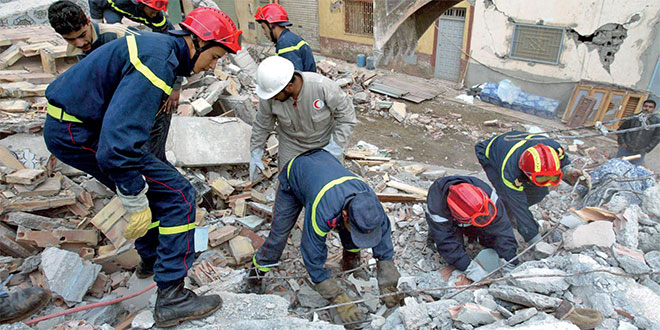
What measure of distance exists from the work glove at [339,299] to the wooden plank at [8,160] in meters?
2.89

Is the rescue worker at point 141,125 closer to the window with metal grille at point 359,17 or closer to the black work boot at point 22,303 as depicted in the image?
the black work boot at point 22,303

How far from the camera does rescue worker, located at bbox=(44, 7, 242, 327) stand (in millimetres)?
2109

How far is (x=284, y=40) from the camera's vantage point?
525cm

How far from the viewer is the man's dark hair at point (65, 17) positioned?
122 inches

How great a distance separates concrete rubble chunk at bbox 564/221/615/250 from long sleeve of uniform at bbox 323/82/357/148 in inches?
77.8

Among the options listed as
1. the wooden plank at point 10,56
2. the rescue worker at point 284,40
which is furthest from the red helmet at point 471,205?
the wooden plank at point 10,56

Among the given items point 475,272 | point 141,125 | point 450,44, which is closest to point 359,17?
point 450,44

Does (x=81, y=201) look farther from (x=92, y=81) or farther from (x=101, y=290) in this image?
(x=92, y=81)

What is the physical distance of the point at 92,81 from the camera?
2.26m

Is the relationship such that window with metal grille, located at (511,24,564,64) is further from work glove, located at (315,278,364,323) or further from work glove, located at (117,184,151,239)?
work glove, located at (117,184,151,239)

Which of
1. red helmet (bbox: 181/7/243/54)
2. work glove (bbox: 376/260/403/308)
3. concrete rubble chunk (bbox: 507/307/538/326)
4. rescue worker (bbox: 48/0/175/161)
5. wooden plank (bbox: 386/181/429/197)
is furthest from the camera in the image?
wooden plank (bbox: 386/181/429/197)

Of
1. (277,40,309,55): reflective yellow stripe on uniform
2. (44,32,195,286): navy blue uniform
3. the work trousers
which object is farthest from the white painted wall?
the work trousers

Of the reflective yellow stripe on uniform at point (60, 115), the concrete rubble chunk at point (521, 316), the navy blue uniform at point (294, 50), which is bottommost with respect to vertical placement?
the concrete rubble chunk at point (521, 316)

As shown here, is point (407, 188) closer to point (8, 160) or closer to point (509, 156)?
point (509, 156)
